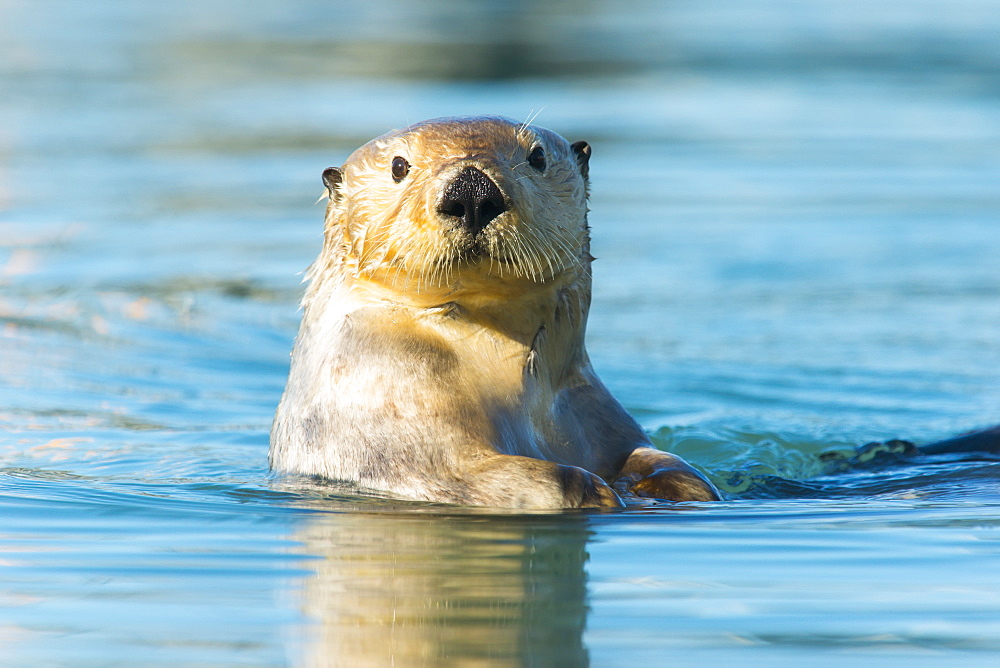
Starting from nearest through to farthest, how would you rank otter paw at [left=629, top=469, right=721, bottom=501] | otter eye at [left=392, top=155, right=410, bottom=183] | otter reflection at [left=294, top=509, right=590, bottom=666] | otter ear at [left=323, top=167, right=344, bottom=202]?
otter reflection at [left=294, top=509, right=590, bottom=666] < otter paw at [left=629, top=469, right=721, bottom=501] < otter eye at [left=392, top=155, right=410, bottom=183] < otter ear at [left=323, top=167, right=344, bottom=202]

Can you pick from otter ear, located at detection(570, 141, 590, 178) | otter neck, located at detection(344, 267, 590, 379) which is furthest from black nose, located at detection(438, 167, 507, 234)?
otter ear, located at detection(570, 141, 590, 178)

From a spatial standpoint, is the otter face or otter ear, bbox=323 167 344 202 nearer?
the otter face

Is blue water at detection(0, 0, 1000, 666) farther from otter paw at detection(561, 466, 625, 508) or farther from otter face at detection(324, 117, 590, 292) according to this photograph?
otter face at detection(324, 117, 590, 292)

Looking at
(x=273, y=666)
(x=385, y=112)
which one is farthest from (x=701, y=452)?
(x=385, y=112)

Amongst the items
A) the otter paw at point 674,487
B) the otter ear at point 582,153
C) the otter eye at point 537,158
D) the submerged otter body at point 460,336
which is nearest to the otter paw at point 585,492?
the submerged otter body at point 460,336

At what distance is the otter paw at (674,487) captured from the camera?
16.3ft

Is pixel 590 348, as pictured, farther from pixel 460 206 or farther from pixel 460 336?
pixel 460 206

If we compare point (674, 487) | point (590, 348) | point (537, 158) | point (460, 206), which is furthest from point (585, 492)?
point (590, 348)

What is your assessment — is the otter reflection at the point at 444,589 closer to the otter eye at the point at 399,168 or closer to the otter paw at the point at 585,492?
the otter paw at the point at 585,492

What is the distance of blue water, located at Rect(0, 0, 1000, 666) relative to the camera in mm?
3588

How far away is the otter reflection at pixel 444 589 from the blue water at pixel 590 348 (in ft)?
0.05

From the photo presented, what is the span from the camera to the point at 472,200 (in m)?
4.62

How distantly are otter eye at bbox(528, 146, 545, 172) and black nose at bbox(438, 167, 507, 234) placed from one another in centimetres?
49

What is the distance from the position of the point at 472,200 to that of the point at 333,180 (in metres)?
1.01
